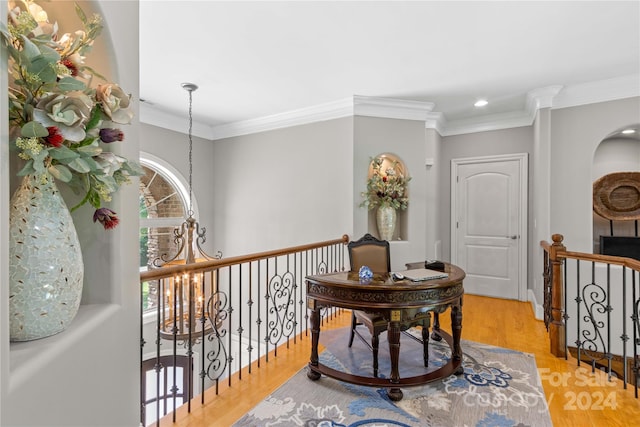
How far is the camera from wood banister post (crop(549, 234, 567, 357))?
113 inches

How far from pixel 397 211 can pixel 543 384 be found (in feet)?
8.02

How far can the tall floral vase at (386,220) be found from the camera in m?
4.13

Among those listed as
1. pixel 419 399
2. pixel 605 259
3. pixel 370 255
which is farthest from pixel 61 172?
pixel 605 259

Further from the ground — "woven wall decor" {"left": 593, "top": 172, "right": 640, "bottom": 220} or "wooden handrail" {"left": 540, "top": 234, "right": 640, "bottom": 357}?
"woven wall decor" {"left": 593, "top": 172, "right": 640, "bottom": 220}

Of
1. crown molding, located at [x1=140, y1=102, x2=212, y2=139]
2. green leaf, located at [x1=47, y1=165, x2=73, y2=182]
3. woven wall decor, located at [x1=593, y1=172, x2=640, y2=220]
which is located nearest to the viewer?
green leaf, located at [x1=47, y1=165, x2=73, y2=182]

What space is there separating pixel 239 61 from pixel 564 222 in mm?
3843

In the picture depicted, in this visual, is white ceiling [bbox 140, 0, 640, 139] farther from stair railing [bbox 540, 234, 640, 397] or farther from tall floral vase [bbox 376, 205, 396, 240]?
stair railing [bbox 540, 234, 640, 397]

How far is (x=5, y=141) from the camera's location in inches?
24.3

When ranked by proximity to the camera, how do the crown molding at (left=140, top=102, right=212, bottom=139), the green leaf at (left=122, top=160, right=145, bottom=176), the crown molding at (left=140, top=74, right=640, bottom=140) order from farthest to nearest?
the crown molding at (left=140, top=102, right=212, bottom=139)
the crown molding at (left=140, top=74, right=640, bottom=140)
the green leaf at (left=122, top=160, right=145, bottom=176)

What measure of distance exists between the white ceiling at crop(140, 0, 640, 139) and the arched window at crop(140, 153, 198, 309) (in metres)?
1.04

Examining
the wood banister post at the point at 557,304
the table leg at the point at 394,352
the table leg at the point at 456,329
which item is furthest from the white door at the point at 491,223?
the table leg at the point at 394,352

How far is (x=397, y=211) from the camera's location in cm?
442

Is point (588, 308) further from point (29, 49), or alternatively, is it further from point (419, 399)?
point (29, 49)

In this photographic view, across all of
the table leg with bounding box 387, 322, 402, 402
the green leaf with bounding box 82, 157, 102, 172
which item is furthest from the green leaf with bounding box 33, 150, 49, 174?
the table leg with bounding box 387, 322, 402, 402
